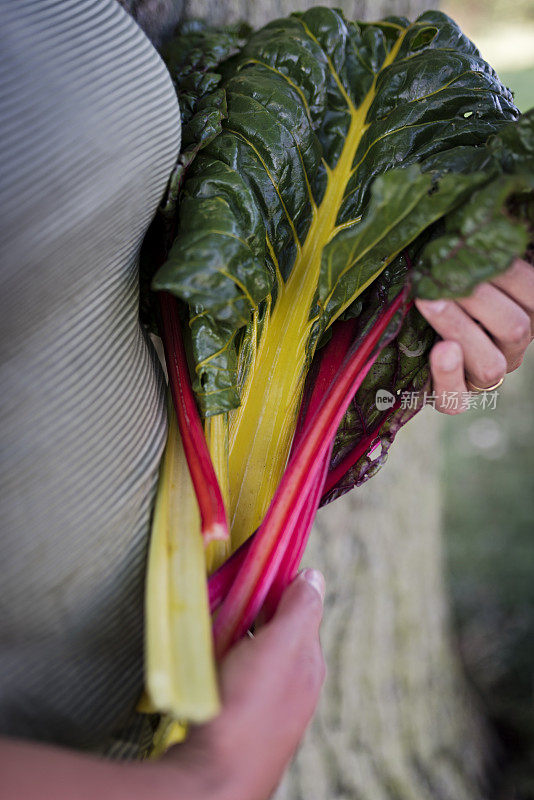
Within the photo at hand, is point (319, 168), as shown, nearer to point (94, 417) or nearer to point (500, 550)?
point (94, 417)

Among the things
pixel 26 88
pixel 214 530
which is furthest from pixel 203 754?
pixel 26 88

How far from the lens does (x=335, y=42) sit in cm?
104

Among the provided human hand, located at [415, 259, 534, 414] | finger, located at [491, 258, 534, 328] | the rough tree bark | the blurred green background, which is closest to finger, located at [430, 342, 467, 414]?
human hand, located at [415, 259, 534, 414]

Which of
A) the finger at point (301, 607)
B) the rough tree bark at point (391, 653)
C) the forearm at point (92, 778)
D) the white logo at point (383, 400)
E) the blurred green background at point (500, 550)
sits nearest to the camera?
the forearm at point (92, 778)

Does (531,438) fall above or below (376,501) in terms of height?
below

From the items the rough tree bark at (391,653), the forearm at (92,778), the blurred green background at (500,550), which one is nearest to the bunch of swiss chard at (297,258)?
the forearm at (92,778)

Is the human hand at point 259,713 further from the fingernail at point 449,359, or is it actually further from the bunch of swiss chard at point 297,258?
the fingernail at point 449,359

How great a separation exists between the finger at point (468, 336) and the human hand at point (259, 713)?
1.34ft

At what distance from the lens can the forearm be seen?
0.63 metres

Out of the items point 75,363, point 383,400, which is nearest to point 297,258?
point 383,400

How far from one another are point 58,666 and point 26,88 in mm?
718

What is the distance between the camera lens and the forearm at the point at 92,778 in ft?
2.06

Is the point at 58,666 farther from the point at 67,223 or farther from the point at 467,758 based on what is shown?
the point at 467,758

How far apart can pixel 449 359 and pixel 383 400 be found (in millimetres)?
168
